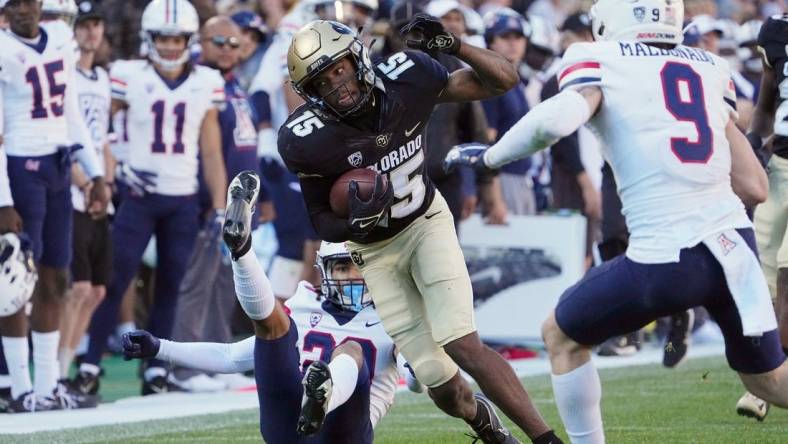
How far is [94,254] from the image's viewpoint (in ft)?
26.9

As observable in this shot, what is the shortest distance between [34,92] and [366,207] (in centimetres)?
296

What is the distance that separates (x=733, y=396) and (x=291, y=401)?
10.2 feet

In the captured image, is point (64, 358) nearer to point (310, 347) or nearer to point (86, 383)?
point (86, 383)

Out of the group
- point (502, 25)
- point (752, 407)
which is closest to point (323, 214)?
point (752, 407)

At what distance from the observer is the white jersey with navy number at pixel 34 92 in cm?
725

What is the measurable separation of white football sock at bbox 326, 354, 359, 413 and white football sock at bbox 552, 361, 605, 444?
64 cm

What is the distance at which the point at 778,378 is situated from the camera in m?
4.76

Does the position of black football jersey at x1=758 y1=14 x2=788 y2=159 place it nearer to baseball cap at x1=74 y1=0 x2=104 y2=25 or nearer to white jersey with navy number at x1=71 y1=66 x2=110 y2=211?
white jersey with navy number at x1=71 y1=66 x2=110 y2=211

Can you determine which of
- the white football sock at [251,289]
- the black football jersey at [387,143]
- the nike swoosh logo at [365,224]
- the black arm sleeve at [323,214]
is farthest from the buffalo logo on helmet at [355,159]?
the white football sock at [251,289]

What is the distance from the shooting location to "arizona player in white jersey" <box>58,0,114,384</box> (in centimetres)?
817

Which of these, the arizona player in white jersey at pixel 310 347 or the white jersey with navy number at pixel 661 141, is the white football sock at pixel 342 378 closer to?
the arizona player in white jersey at pixel 310 347

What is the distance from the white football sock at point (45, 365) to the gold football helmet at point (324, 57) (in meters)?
2.85

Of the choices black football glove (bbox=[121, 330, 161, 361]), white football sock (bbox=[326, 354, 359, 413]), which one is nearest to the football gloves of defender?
black football glove (bbox=[121, 330, 161, 361])

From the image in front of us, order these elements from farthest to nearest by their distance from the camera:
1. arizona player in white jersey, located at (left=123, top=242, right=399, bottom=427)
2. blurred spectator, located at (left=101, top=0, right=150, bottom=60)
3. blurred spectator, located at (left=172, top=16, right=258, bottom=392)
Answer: blurred spectator, located at (left=101, top=0, right=150, bottom=60)
blurred spectator, located at (left=172, top=16, right=258, bottom=392)
arizona player in white jersey, located at (left=123, top=242, right=399, bottom=427)
